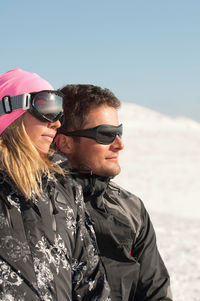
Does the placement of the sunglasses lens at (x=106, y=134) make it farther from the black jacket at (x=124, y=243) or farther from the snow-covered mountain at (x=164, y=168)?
the snow-covered mountain at (x=164, y=168)

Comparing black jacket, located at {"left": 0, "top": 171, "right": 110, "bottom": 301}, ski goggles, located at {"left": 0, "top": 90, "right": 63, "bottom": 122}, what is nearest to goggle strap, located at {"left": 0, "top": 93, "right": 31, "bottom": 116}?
ski goggles, located at {"left": 0, "top": 90, "right": 63, "bottom": 122}

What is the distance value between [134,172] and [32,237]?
25.7 m

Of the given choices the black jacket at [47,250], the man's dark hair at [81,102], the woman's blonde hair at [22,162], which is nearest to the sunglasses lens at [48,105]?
the woman's blonde hair at [22,162]

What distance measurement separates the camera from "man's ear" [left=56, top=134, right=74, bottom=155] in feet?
9.39

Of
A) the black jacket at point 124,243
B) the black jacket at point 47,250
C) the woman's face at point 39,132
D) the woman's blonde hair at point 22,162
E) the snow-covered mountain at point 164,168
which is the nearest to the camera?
the black jacket at point 47,250

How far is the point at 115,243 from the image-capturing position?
8.35 feet

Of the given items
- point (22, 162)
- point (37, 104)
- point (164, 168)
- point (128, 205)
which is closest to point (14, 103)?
point (37, 104)

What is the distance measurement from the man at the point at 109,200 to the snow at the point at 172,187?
13.8 ft

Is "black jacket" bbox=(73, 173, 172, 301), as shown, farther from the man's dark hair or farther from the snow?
the snow

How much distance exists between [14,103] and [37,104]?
0.13 m

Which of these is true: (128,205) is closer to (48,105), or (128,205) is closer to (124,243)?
(124,243)

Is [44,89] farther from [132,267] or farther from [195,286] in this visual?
[195,286]

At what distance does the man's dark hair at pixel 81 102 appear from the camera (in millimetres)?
2834

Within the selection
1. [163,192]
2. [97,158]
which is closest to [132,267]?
[97,158]
